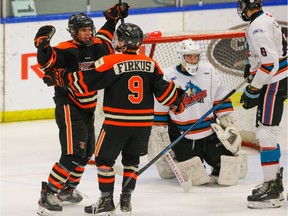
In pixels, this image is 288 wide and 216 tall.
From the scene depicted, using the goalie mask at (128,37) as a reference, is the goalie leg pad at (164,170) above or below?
below

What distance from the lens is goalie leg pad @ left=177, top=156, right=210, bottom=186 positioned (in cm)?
644

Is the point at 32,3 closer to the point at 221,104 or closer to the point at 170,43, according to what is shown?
the point at 170,43

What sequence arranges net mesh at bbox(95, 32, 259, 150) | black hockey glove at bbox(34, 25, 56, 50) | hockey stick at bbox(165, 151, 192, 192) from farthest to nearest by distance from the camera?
net mesh at bbox(95, 32, 259, 150) < hockey stick at bbox(165, 151, 192, 192) < black hockey glove at bbox(34, 25, 56, 50)

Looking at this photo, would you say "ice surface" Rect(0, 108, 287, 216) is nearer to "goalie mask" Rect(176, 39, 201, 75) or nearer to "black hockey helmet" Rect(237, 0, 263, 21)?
"goalie mask" Rect(176, 39, 201, 75)

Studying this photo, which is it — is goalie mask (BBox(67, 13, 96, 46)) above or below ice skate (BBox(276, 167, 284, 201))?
above

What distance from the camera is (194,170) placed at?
6.45m

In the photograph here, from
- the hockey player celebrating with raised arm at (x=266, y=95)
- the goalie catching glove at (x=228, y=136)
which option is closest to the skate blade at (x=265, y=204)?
the hockey player celebrating with raised arm at (x=266, y=95)

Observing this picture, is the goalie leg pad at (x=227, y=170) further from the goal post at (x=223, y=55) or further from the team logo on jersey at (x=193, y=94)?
the goal post at (x=223, y=55)

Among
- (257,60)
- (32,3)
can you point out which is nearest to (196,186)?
(257,60)

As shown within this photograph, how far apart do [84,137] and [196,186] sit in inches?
42.4

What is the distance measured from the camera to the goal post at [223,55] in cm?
729

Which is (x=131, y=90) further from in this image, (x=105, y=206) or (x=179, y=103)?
(x=105, y=206)

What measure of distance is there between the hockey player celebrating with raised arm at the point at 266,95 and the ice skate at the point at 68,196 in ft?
3.33

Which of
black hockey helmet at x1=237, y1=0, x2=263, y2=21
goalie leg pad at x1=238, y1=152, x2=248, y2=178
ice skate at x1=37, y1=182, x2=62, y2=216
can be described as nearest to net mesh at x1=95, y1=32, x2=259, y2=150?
goalie leg pad at x1=238, y1=152, x2=248, y2=178
